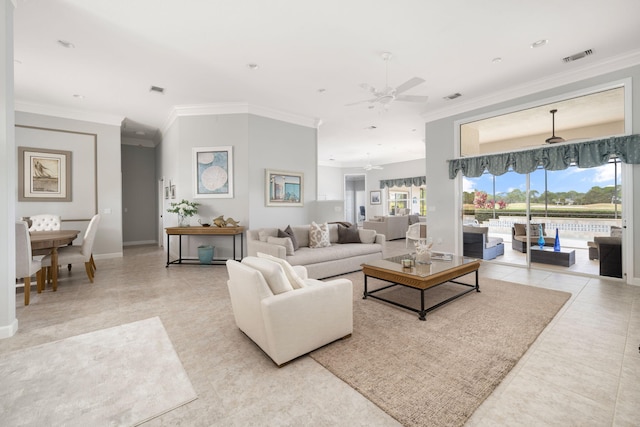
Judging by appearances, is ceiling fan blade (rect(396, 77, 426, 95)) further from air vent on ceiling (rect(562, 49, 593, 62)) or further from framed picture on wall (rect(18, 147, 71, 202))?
framed picture on wall (rect(18, 147, 71, 202))

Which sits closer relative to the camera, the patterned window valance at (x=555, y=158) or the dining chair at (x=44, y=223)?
the patterned window valance at (x=555, y=158)

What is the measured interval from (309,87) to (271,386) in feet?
14.2

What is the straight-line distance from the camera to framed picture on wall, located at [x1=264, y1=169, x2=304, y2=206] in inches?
227

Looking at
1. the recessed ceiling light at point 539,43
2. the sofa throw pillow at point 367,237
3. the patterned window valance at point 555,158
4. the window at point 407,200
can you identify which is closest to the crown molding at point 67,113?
the sofa throw pillow at point 367,237

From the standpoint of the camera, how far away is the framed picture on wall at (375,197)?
12.1 m

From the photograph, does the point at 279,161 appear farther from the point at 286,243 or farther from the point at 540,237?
the point at 540,237

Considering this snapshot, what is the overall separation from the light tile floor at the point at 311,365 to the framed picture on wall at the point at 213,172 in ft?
7.44

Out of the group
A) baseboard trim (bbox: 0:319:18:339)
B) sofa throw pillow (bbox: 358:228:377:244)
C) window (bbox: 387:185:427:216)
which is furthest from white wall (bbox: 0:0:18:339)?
window (bbox: 387:185:427:216)

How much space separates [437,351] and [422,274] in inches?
33.7

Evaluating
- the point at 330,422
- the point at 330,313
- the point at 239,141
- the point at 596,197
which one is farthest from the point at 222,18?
the point at 596,197

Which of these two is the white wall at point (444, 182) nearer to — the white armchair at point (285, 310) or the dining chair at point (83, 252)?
the white armchair at point (285, 310)

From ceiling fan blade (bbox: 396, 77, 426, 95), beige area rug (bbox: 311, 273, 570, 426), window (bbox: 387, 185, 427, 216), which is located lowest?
beige area rug (bbox: 311, 273, 570, 426)

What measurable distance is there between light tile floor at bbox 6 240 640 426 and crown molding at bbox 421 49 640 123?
2.99m

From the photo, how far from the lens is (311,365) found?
2.01m
